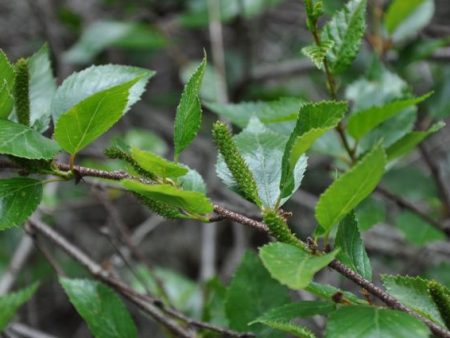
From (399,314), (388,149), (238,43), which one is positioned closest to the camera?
(399,314)

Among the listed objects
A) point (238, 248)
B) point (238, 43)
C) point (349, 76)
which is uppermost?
point (238, 43)

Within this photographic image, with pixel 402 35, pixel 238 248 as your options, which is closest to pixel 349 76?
pixel 402 35

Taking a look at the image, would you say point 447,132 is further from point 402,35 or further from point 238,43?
point 402,35

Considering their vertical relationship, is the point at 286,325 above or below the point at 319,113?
below

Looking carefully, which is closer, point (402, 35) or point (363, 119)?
point (363, 119)

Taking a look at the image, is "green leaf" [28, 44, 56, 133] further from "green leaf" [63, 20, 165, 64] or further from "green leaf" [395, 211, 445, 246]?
"green leaf" [63, 20, 165, 64]

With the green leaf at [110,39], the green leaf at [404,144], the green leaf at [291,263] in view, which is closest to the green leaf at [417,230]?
the green leaf at [404,144]

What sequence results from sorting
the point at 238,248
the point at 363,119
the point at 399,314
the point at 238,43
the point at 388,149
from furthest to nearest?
the point at 238,43, the point at 238,248, the point at 388,149, the point at 363,119, the point at 399,314

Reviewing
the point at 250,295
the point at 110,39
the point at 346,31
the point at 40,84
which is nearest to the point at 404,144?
the point at 346,31
